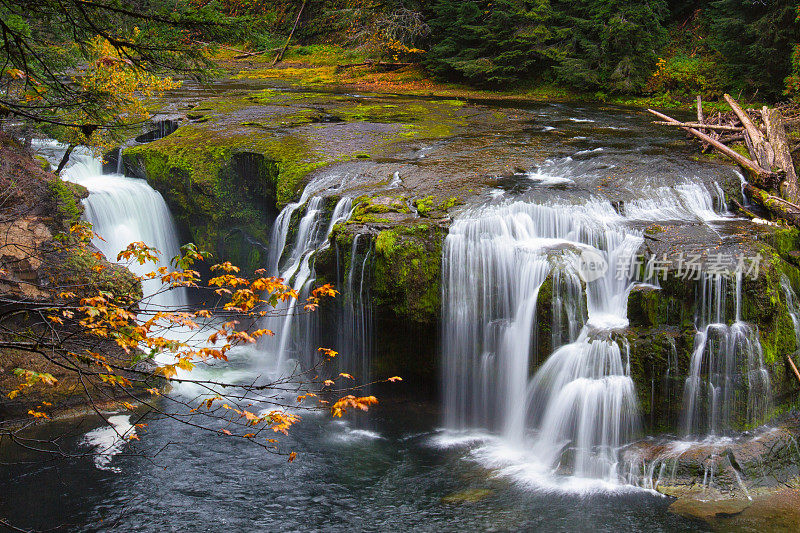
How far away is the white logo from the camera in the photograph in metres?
8.67

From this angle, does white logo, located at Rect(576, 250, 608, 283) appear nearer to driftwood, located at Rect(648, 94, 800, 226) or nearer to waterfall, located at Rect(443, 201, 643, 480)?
waterfall, located at Rect(443, 201, 643, 480)

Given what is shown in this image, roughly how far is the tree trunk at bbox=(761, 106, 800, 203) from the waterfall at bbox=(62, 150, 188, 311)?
37.3 ft

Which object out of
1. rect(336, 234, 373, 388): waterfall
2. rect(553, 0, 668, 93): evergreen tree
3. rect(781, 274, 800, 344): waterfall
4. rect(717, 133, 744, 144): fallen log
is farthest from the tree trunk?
rect(553, 0, 668, 93): evergreen tree

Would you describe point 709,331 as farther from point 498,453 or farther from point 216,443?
point 216,443

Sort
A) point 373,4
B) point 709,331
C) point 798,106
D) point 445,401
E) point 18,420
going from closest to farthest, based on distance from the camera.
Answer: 1. point 709,331
2. point 18,420
3. point 445,401
4. point 798,106
5. point 373,4

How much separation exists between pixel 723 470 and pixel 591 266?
3.04 metres

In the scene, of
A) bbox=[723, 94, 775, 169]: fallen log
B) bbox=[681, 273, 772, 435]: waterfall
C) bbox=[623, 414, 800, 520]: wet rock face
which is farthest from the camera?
bbox=[723, 94, 775, 169]: fallen log

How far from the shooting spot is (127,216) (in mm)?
13148

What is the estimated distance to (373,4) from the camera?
27828mm

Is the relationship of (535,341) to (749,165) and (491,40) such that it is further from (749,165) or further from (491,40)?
(491,40)

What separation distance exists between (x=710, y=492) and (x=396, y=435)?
13.1ft

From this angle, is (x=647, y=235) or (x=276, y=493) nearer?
(x=276, y=493)

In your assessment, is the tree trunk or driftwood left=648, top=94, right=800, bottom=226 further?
the tree trunk

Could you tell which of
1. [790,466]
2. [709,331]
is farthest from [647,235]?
[790,466]
